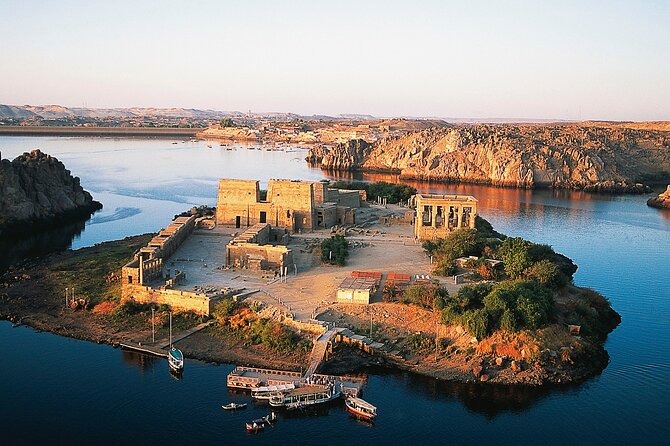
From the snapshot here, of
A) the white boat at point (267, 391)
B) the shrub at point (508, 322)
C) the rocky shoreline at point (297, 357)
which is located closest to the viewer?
the white boat at point (267, 391)

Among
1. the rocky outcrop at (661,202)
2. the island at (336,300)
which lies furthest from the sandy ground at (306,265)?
the rocky outcrop at (661,202)

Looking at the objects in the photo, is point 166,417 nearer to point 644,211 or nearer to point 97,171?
point 644,211

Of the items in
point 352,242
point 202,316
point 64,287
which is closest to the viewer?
point 202,316

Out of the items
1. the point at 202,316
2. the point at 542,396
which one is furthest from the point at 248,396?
the point at 542,396

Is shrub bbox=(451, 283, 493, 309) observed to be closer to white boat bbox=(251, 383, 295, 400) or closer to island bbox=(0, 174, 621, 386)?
island bbox=(0, 174, 621, 386)

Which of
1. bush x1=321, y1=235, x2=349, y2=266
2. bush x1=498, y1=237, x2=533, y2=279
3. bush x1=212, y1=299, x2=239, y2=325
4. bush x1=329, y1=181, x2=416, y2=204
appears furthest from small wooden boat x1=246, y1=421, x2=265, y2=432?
bush x1=329, y1=181, x2=416, y2=204

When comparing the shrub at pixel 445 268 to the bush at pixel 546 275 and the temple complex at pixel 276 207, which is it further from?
the temple complex at pixel 276 207
